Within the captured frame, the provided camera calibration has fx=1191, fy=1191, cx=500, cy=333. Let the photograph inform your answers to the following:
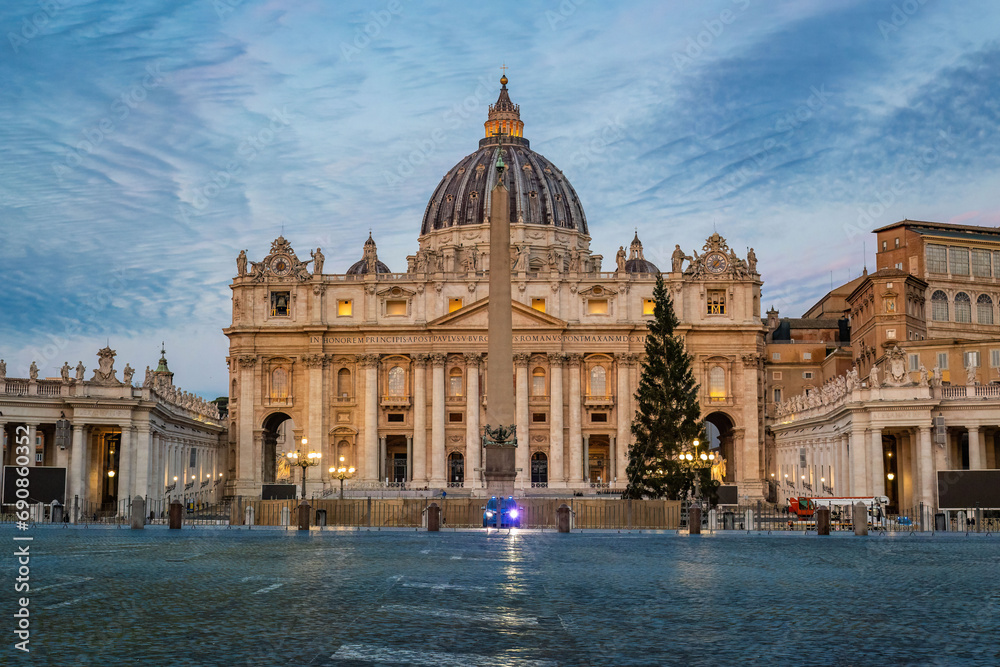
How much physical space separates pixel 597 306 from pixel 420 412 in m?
16.6

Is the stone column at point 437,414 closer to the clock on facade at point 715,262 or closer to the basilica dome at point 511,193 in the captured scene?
the clock on facade at point 715,262

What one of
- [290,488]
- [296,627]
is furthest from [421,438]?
[296,627]

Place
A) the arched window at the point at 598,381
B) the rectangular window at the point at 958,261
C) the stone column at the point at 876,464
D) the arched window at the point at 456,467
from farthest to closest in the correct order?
1. the arched window at the point at 456,467
2. the arched window at the point at 598,381
3. the rectangular window at the point at 958,261
4. the stone column at the point at 876,464

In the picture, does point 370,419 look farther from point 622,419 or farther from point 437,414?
point 622,419

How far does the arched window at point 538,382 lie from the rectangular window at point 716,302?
47.4 ft

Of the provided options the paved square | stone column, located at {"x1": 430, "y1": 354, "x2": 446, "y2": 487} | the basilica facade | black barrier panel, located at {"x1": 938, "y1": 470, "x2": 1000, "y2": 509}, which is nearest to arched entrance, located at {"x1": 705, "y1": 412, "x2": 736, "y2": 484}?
the basilica facade

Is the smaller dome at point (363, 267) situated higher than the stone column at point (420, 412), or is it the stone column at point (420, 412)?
the smaller dome at point (363, 267)

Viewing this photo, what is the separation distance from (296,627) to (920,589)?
38.9 feet

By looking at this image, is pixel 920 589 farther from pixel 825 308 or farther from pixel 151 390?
pixel 825 308

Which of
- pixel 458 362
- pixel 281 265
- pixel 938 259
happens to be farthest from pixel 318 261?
pixel 938 259

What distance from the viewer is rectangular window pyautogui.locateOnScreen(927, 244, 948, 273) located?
291ft

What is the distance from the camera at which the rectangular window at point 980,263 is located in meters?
89.3

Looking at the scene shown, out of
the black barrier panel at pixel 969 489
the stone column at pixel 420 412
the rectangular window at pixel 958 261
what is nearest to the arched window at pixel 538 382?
the stone column at pixel 420 412

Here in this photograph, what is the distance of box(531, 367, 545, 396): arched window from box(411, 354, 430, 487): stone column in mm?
8593
